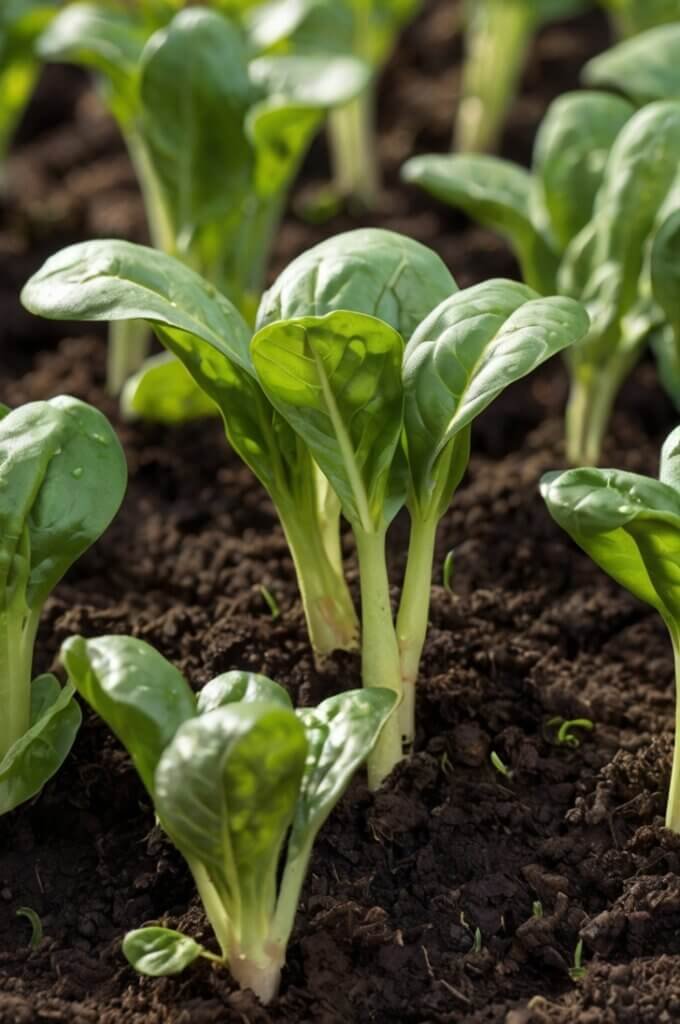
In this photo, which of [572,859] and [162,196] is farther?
[162,196]

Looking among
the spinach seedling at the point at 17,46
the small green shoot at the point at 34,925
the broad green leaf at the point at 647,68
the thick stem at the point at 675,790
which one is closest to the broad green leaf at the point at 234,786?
the small green shoot at the point at 34,925

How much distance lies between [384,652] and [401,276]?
47cm

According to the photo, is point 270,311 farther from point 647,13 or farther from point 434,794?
point 647,13

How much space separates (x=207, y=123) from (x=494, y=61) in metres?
1.12

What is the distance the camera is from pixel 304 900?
5.86 ft

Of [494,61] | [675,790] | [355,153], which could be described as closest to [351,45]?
[355,153]

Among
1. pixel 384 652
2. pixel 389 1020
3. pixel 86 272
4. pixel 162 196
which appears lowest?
pixel 389 1020

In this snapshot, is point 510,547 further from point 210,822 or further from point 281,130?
point 210,822

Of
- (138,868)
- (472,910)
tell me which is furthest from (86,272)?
(472,910)

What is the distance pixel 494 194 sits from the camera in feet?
8.34

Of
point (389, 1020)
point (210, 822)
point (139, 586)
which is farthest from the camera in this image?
point (139, 586)

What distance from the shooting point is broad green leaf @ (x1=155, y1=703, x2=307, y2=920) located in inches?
58.4

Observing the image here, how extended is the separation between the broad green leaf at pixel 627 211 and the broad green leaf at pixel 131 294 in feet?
2.35

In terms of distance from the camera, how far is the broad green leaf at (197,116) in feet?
8.40
